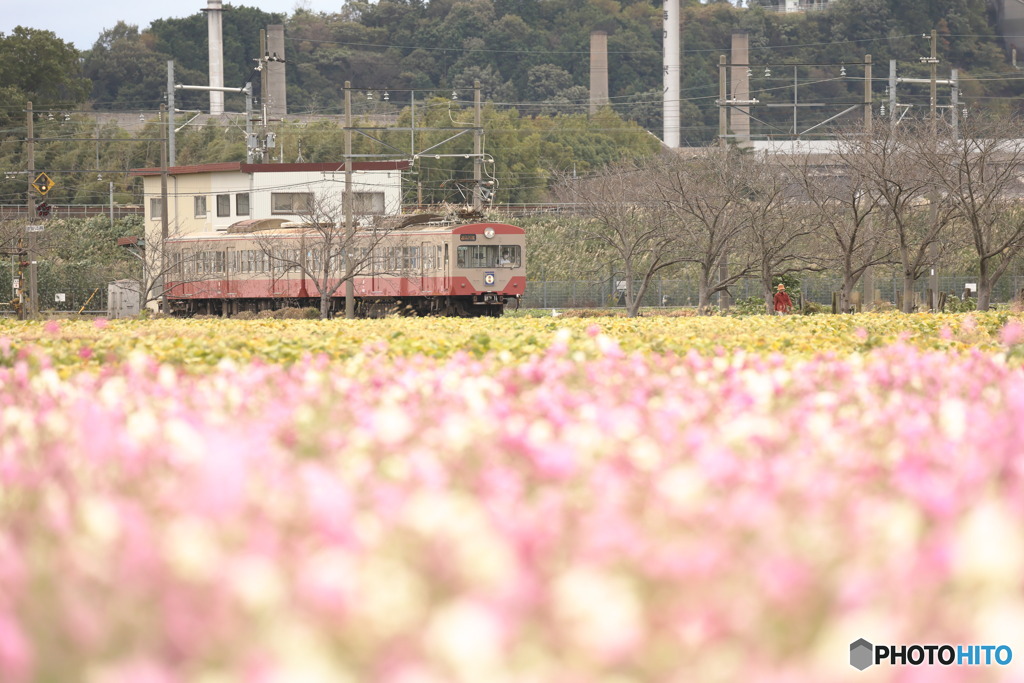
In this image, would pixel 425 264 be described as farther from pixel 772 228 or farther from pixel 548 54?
pixel 548 54

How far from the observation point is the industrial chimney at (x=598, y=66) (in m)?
93.1

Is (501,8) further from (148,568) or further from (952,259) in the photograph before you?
(148,568)

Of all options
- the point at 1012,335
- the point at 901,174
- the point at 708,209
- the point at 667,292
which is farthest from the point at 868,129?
the point at 1012,335

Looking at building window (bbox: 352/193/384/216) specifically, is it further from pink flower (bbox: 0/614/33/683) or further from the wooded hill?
pink flower (bbox: 0/614/33/683)

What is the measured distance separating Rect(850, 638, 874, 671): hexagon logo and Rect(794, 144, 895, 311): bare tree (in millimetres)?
27133

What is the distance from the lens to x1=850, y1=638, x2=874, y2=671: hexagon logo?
A: 354 centimetres

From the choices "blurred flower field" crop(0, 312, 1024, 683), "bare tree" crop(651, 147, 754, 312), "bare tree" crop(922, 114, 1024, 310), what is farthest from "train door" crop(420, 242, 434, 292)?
"blurred flower field" crop(0, 312, 1024, 683)

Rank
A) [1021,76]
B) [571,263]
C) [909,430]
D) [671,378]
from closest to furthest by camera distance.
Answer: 1. [909,430]
2. [671,378]
3. [571,263]
4. [1021,76]

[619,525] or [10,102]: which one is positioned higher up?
[10,102]

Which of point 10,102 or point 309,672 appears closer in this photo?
point 309,672

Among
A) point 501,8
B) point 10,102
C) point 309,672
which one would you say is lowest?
point 309,672

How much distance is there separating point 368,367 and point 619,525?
5.32m

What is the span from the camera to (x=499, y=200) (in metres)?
69.9

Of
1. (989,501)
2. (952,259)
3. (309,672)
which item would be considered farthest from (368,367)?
(952,259)
